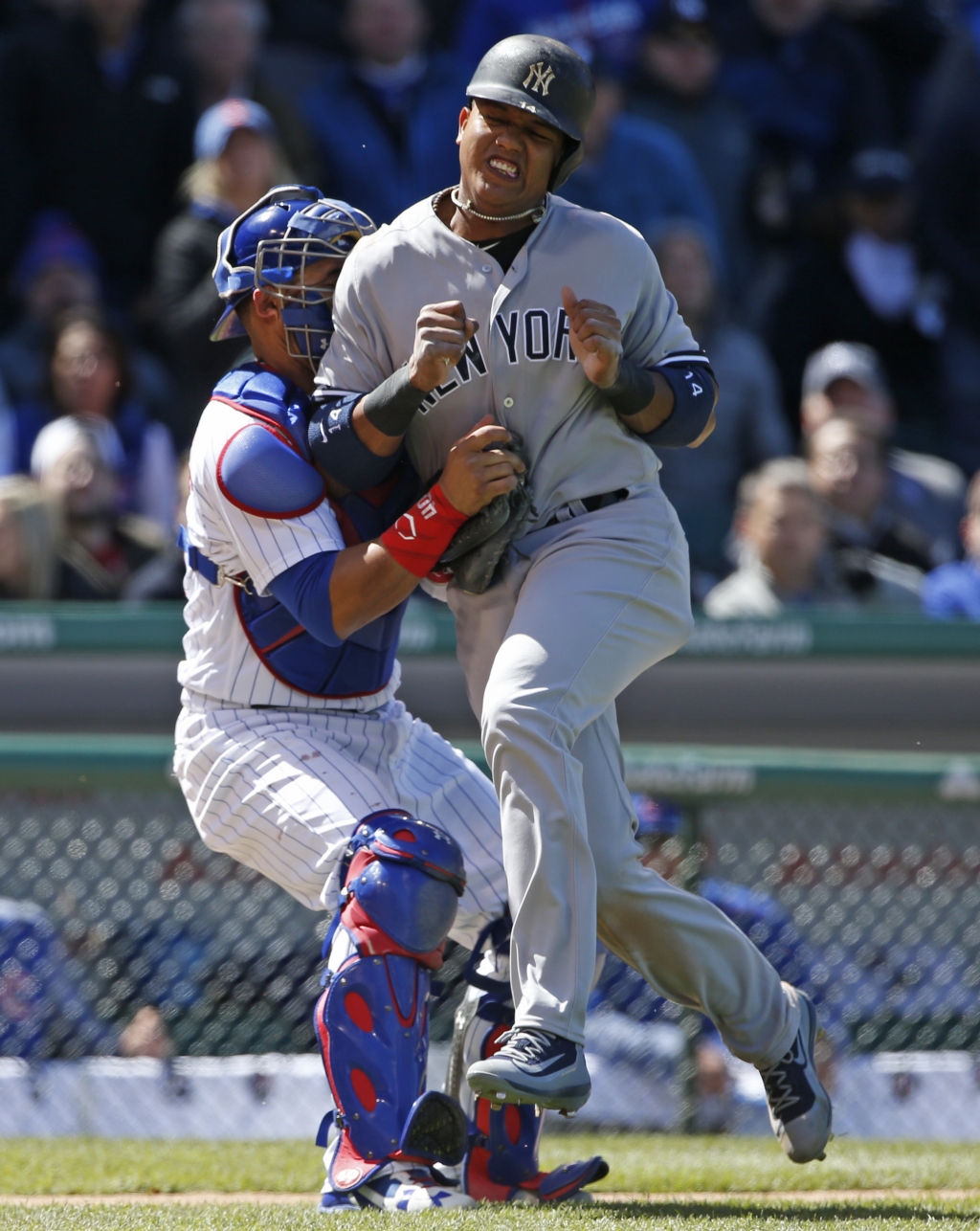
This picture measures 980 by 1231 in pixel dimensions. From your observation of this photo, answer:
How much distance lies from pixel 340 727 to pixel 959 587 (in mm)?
3043

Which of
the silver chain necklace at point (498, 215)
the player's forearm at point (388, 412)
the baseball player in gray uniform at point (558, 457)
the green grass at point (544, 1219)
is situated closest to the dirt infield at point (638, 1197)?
the green grass at point (544, 1219)

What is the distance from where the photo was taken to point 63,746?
4.63 m

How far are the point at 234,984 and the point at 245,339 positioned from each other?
2.81 m

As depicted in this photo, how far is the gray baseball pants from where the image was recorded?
9.48ft

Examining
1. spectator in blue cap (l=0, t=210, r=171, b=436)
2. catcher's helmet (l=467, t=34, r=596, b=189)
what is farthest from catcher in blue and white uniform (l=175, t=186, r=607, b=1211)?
spectator in blue cap (l=0, t=210, r=171, b=436)

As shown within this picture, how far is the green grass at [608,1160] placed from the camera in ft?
11.6

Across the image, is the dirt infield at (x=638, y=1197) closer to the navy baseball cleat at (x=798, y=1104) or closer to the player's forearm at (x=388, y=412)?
the navy baseball cleat at (x=798, y=1104)

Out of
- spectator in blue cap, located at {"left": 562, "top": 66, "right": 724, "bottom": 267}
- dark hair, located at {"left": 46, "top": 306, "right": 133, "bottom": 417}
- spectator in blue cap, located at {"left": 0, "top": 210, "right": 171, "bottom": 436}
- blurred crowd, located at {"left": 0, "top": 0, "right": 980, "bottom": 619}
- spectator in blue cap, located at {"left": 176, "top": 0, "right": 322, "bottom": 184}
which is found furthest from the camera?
spectator in blue cap, located at {"left": 176, "top": 0, "right": 322, "bottom": 184}

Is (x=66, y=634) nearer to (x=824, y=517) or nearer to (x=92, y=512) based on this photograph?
(x=92, y=512)

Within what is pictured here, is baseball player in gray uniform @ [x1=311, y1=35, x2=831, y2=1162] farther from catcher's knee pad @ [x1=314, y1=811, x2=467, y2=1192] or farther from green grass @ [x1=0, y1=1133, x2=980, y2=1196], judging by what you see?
green grass @ [x1=0, y1=1133, x2=980, y2=1196]

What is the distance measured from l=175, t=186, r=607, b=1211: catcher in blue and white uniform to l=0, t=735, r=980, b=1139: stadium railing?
4.20ft

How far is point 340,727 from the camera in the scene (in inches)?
130

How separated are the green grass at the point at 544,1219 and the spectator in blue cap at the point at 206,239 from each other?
3.89 m

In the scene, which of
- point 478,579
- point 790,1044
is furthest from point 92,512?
point 790,1044
